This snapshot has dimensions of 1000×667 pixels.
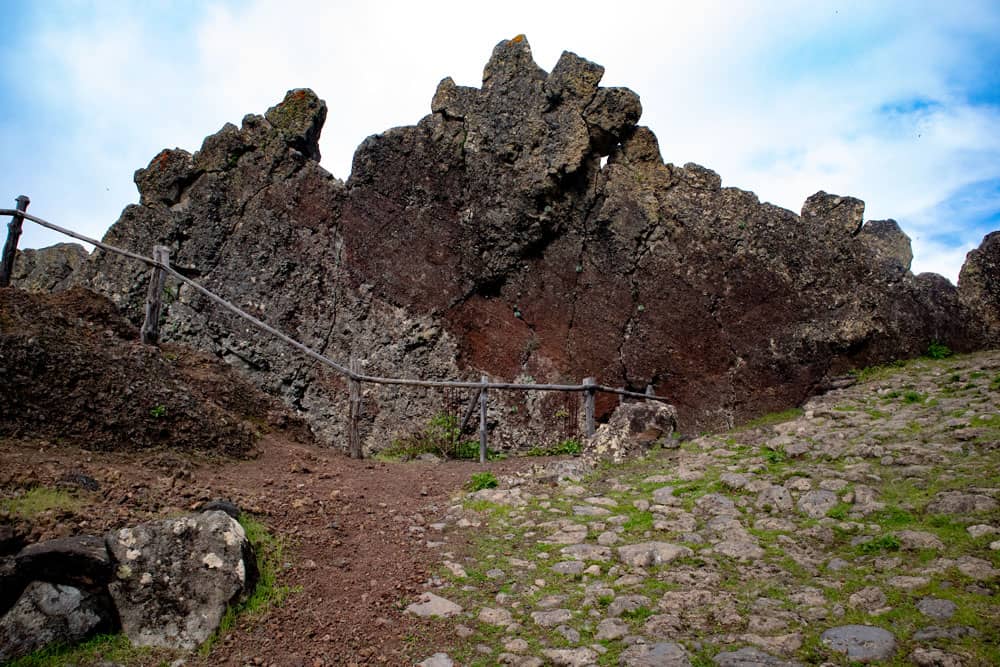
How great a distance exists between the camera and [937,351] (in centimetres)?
1195

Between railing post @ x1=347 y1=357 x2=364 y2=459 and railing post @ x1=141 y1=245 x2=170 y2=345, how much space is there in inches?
113

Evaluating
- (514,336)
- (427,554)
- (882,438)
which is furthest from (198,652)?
(514,336)

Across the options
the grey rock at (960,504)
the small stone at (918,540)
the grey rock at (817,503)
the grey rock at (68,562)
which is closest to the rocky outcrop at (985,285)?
the grey rock at (817,503)

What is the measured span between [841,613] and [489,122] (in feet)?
36.1

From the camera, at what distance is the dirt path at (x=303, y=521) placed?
4.79m

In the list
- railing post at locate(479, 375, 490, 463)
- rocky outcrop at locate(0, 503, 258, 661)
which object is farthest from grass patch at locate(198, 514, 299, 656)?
railing post at locate(479, 375, 490, 463)

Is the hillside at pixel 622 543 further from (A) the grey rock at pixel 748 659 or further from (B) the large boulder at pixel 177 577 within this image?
(B) the large boulder at pixel 177 577

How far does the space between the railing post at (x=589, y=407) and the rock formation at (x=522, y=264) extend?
875 mm

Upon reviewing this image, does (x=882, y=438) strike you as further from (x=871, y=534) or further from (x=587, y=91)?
(x=587, y=91)

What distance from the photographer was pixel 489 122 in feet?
44.5

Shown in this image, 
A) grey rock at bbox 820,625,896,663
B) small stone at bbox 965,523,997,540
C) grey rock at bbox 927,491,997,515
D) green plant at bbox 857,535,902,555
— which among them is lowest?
grey rock at bbox 820,625,896,663

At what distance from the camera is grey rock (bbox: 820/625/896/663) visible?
13.3 feet

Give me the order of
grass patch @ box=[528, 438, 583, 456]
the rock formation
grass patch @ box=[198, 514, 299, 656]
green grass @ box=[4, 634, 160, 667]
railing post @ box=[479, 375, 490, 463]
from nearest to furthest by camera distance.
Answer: green grass @ box=[4, 634, 160, 667], grass patch @ box=[198, 514, 299, 656], railing post @ box=[479, 375, 490, 463], grass patch @ box=[528, 438, 583, 456], the rock formation

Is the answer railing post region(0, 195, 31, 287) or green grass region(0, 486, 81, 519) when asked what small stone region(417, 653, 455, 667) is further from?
railing post region(0, 195, 31, 287)
